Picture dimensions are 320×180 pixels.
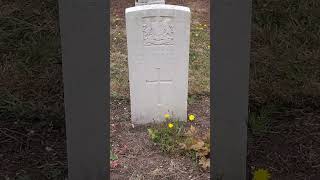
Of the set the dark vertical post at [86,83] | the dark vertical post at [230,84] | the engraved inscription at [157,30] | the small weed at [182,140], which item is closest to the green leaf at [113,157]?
the small weed at [182,140]

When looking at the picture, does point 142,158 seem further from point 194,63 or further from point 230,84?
point 194,63

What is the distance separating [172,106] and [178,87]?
0.21m

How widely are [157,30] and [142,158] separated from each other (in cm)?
118

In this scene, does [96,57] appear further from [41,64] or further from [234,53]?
[41,64]

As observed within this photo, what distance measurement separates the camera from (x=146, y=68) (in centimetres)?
479

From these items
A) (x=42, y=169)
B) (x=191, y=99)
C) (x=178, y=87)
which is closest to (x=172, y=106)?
(x=178, y=87)

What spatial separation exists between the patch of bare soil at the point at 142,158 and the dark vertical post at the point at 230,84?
2.90 feet

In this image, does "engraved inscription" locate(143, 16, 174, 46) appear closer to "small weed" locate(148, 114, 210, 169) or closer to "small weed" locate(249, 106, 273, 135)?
"small weed" locate(148, 114, 210, 169)

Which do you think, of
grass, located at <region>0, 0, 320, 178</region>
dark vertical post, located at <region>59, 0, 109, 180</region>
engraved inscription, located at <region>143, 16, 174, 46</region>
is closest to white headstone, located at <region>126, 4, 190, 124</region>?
engraved inscription, located at <region>143, 16, 174, 46</region>

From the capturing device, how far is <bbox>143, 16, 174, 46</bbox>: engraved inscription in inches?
183

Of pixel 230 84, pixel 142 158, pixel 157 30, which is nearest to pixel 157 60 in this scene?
pixel 157 30

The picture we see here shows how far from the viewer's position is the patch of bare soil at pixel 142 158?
3984mm

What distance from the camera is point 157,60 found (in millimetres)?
4758

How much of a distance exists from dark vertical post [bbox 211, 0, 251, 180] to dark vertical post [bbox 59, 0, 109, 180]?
0.61 metres
